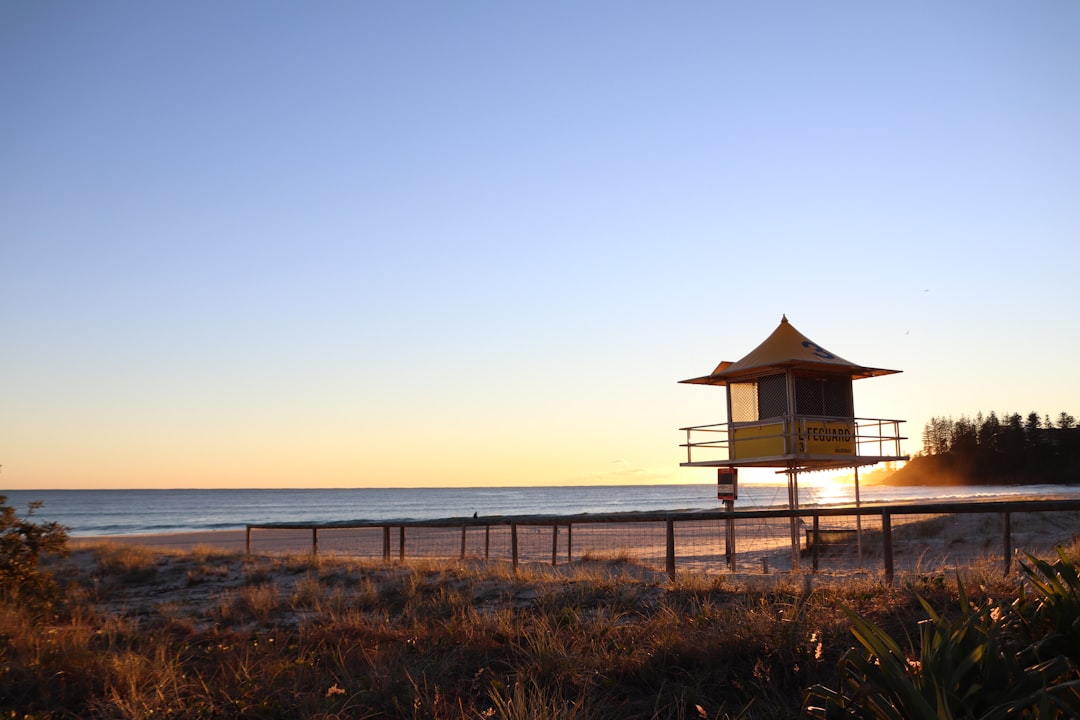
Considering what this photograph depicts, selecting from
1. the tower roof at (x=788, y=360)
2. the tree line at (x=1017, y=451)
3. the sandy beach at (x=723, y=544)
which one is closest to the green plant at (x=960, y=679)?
the sandy beach at (x=723, y=544)

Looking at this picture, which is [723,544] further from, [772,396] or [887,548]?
[887,548]

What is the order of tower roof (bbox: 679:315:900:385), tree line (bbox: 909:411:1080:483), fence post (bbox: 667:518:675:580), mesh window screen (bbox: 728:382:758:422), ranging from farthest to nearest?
tree line (bbox: 909:411:1080:483) → mesh window screen (bbox: 728:382:758:422) → tower roof (bbox: 679:315:900:385) → fence post (bbox: 667:518:675:580)

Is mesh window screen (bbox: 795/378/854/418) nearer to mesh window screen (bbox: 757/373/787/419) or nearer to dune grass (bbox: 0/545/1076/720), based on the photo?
mesh window screen (bbox: 757/373/787/419)

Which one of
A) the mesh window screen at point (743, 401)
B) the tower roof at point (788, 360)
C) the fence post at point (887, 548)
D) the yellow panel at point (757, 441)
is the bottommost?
the fence post at point (887, 548)

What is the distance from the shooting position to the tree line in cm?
11825

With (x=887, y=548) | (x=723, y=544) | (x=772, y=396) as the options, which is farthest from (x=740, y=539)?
(x=887, y=548)

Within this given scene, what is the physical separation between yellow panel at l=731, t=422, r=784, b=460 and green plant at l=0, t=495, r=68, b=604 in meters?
13.9

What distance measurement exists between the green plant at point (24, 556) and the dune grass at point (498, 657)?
529 millimetres

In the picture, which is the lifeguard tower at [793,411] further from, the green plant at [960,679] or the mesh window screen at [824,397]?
the green plant at [960,679]

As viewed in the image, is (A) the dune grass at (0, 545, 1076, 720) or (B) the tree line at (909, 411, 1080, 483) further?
(B) the tree line at (909, 411, 1080, 483)

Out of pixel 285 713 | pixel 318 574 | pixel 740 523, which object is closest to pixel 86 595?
pixel 318 574

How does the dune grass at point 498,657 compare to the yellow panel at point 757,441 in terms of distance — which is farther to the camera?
the yellow panel at point 757,441

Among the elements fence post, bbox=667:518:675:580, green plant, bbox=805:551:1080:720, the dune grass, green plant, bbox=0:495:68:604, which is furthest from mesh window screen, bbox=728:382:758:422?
green plant, bbox=805:551:1080:720

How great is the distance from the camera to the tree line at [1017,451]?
118 meters
